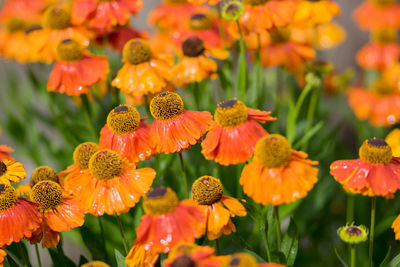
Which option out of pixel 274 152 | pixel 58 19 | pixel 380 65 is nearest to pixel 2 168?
pixel 274 152

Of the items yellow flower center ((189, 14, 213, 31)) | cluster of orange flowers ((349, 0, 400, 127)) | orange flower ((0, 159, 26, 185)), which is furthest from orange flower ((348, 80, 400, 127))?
orange flower ((0, 159, 26, 185))

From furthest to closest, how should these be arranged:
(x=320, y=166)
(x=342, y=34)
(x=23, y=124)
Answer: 1. (x=342, y=34)
2. (x=23, y=124)
3. (x=320, y=166)

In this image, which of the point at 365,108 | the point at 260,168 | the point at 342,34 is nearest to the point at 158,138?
the point at 260,168

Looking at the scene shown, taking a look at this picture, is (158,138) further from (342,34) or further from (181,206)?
(342,34)

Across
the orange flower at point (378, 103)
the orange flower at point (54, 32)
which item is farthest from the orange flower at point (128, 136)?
the orange flower at point (378, 103)

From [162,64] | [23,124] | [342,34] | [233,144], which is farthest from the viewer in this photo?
[342,34]

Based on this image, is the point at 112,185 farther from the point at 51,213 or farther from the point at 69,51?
the point at 69,51

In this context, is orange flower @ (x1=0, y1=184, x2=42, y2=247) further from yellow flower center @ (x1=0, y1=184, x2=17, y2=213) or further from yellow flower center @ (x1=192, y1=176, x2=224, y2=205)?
yellow flower center @ (x1=192, y1=176, x2=224, y2=205)
